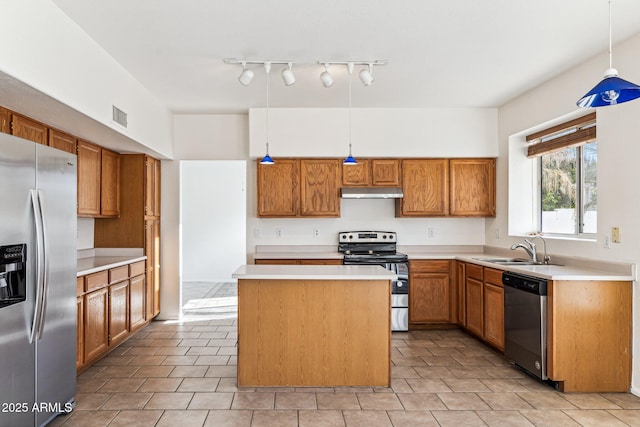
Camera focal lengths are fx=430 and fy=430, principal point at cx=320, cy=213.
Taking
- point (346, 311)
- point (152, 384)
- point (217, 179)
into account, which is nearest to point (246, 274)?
point (346, 311)

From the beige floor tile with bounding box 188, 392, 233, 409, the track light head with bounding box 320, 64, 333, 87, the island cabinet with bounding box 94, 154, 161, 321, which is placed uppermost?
the track light head with bounding box 320, 64, 333, 87

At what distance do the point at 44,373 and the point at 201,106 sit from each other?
3.30 meters

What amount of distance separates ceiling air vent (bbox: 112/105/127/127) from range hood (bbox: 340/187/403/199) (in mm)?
2426

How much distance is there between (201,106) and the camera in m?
4.96

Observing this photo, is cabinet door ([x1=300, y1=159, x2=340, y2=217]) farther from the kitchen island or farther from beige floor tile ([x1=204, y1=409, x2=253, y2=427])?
beige floor tile ([x1=204, y1=409, x2=253, y2=427])

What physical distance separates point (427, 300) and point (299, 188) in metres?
1.96

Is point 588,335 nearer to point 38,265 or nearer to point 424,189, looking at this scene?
point 424,189

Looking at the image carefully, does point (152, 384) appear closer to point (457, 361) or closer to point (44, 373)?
point (44, 373)

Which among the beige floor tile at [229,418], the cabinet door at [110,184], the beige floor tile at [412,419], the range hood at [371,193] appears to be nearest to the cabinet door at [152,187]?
the cabinet door at [110,184]

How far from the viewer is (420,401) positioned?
9.71 feet

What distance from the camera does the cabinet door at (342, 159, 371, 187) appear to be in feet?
16.8

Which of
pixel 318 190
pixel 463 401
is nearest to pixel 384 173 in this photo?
pixel 318 190

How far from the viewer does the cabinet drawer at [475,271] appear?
4301mm

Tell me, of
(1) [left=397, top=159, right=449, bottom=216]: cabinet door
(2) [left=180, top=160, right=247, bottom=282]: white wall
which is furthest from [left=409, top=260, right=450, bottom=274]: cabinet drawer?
(2) [left=180, top=160, right=247, bottom=282]: white wall
